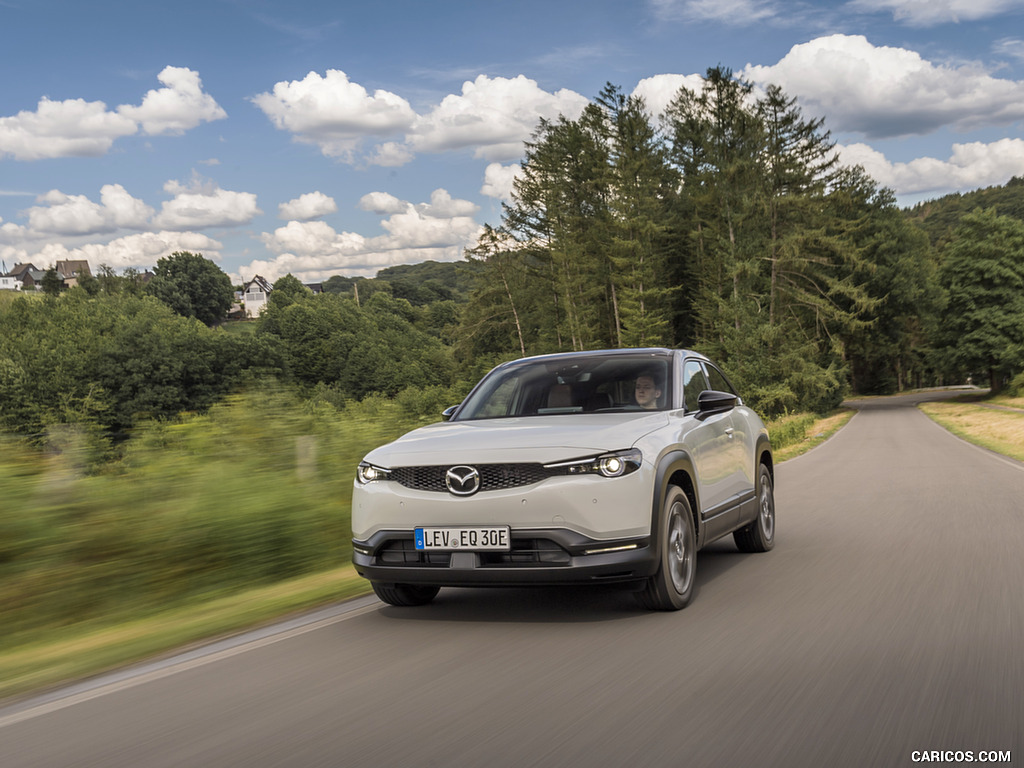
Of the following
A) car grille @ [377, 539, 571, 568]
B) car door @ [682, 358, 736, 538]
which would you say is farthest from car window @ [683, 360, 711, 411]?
car grille @ [377, 539, 571, 568]

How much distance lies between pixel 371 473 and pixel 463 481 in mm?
719

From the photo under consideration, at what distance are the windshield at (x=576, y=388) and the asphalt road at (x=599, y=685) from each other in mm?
1313

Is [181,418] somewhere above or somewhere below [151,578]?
above

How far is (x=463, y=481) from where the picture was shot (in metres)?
5.34

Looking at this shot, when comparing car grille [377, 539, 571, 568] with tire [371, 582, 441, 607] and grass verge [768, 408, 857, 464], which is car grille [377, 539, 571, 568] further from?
grass verge [768, 408, 857, 464]

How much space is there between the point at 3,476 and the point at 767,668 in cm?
549

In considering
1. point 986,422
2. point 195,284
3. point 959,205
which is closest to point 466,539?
point 986,422

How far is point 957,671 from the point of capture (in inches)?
171

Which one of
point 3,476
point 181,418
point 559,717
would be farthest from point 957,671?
point 181,418

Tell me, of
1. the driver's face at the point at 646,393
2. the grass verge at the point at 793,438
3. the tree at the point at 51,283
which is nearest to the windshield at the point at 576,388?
the driver's face at the point at 646,393

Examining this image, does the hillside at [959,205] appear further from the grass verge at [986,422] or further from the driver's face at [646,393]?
the driver's face at [646,393]

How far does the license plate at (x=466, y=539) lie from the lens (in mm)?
5254

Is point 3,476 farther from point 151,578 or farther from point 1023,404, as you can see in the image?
point 1023,404

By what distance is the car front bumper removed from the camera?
521 cm
